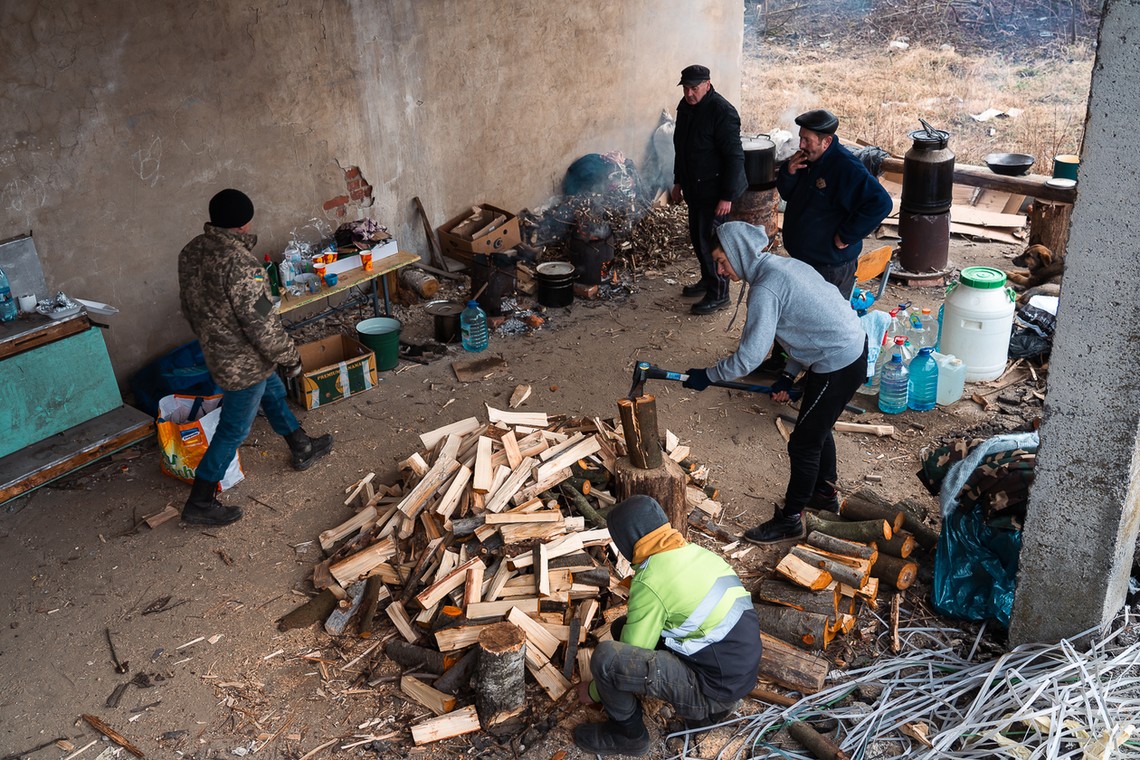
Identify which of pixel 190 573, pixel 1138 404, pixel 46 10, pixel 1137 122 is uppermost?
pixel 46 10

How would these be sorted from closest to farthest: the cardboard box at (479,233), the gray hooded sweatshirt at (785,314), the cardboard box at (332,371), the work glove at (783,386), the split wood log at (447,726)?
1. the split wood log at (447,726)
2. the gray hooded sweatshirt at (785,314)
3. the work glove at (783,386)
4. the cardboard box at (332,371)
5. the cardboard box at (479,233)

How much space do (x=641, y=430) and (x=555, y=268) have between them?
4538mm

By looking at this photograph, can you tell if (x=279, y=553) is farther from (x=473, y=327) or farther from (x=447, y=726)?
(x=473, y=327)

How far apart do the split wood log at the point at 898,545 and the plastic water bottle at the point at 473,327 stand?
4507 mm

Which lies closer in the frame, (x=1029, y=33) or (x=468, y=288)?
(x=468, y=288)

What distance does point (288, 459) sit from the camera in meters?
7.49

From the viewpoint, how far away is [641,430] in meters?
5.73

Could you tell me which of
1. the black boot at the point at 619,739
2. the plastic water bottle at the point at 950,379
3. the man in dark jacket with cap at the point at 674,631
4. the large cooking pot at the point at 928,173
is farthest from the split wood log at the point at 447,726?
the large cooking pot at the point at 928,173

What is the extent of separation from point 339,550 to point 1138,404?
461cm

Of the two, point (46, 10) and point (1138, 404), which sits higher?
point (46, 10)

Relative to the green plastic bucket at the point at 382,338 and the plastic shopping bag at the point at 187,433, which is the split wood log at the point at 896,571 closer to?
the plastic shopping bag at the point at 187,433

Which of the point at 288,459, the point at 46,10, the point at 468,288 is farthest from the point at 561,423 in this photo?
the point at 46,10

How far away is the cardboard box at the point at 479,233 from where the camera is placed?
34.2ft

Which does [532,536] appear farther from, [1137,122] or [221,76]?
[221,76]
